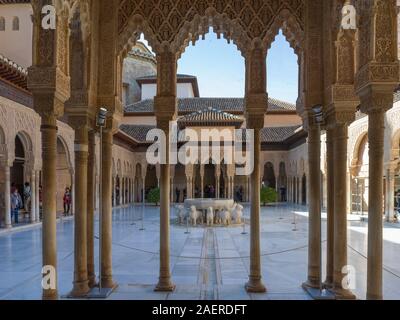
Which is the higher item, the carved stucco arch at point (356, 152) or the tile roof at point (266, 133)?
the tile roof at point (266, 133)

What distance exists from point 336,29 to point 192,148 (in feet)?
74.1

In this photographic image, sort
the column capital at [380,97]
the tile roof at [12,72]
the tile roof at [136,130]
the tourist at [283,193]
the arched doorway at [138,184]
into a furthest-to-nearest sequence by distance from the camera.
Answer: the tourist at [283,193] → the tile roof at [136,130] → the arched doorway at [138,184] → the tile roof at [12,72] → the column capital at [380,97]

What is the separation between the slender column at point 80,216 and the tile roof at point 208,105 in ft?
98.5

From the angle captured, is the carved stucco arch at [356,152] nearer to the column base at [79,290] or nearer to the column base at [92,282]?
the column base at [92,282]

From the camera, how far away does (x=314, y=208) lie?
5.40 m

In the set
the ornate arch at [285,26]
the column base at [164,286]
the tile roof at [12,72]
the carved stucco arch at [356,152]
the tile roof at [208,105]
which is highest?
the tile roof at [208,105]

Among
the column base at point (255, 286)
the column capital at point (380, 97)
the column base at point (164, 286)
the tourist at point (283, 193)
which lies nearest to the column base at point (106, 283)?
the column base at point (164, 286)

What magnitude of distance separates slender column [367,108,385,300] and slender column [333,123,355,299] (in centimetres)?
98

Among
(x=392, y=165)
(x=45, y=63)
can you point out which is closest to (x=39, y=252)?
(x=45, y=63)

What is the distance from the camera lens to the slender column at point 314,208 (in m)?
5.36

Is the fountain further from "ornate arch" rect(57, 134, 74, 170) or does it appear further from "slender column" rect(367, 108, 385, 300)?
"slender column" rect(367, 108, 385, 300)

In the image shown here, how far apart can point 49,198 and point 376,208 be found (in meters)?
3.41

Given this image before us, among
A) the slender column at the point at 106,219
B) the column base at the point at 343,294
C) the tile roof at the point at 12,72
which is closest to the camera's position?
the column base at the point at 343,294

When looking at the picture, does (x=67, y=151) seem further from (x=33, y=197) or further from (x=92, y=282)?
(x=92, y=282)
